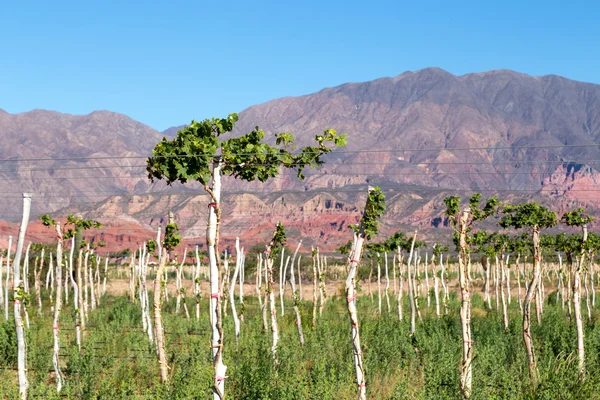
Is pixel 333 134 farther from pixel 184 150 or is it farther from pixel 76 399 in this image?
pixel 76 399

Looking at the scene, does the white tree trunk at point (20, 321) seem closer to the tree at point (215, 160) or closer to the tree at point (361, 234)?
the tree at point (215, 160)

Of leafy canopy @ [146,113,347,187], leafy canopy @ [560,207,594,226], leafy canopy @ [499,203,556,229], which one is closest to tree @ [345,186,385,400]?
leafy canopy @ [146,113,347,187]

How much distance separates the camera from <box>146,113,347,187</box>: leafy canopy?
27.7 ft

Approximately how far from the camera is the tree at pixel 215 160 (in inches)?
327

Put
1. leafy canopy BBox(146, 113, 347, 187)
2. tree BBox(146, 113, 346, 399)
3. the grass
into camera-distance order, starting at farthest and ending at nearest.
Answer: the grass < leafy canopy BBox(146, 113, 347, 187) < tree BBox(146, 113, 346, 399)

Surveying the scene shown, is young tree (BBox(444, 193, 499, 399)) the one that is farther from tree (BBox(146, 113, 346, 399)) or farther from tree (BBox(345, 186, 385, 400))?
tree (BBox(146, 113, 346, 399))

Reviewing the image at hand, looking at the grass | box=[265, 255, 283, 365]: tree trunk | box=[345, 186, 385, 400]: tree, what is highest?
box=[345, 186, 385, 400]: tree

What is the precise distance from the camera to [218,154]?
332 inches

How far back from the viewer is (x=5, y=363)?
14375 millimetres

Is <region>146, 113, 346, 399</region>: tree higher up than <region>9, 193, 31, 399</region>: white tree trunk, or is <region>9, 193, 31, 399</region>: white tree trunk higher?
<region>146, 113, 346, 399</region>: tree

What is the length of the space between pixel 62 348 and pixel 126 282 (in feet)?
120

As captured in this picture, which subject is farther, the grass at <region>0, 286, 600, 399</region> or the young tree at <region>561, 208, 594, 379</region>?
the young tree at <region>561, 208, 594, 379</region>

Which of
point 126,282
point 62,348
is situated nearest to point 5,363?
point 62,348

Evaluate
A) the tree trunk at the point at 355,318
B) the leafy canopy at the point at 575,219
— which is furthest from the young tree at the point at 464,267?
the leafy canopy at the point at 575,219
